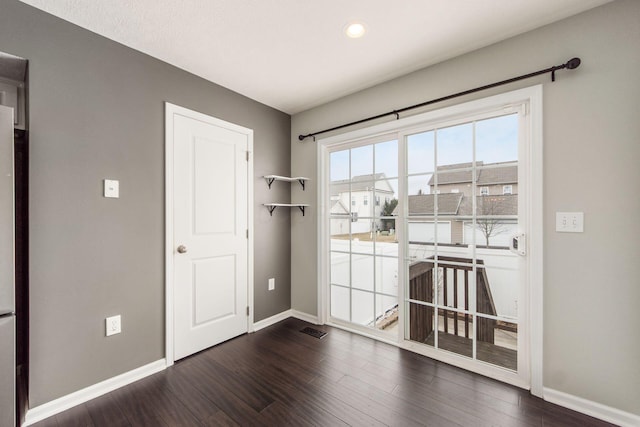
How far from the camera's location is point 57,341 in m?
1.68

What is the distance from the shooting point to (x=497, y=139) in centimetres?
202

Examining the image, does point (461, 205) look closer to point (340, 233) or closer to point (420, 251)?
point (420, 251)

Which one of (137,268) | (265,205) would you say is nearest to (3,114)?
(137,268)

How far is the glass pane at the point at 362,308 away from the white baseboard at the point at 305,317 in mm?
459

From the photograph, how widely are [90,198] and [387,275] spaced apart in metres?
2.44

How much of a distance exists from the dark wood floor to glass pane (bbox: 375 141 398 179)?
5.37 feet

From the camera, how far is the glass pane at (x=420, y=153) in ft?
7.58

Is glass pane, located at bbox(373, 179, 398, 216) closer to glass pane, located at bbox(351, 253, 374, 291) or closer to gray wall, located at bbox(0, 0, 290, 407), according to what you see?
glass pane, located at bbox(351, 253, 374, 291)

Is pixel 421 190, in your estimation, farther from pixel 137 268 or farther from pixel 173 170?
pixel 137 268

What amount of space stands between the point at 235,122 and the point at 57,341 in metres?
2.17

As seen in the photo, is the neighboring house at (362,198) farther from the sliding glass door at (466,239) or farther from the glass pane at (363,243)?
the sliding glass door at (466,239)

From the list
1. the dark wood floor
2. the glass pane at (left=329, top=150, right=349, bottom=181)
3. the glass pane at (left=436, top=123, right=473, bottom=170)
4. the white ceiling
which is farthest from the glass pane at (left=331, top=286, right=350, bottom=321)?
the white ceiling

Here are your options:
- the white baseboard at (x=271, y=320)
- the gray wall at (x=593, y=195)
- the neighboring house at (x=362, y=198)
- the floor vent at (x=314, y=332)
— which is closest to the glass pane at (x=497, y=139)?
the gray wall at (x=593, y=195)

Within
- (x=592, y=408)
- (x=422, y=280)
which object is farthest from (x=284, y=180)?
(x=592, y=408)
